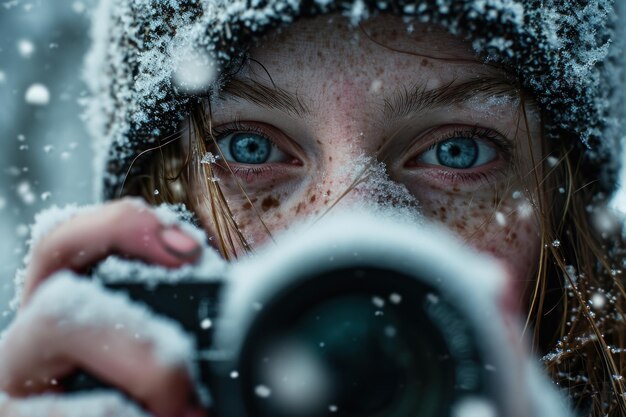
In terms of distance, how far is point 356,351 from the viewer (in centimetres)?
59

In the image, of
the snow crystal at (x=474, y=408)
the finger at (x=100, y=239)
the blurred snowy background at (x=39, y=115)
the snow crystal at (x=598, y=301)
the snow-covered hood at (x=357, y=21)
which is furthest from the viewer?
the blurred snowy background at (x=39, y=115)

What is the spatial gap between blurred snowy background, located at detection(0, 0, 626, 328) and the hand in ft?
3.91

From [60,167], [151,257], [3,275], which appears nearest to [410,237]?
[151,257]

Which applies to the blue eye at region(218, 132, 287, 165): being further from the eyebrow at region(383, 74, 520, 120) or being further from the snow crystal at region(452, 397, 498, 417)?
the snow crystal at region(452, 397, 498, 417)

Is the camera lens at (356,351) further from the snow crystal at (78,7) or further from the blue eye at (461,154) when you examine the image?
the snow crystal at (78,7)

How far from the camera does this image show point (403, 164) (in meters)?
0.84

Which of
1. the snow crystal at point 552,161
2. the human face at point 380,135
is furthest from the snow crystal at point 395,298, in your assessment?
the snow crystal at point 552,161

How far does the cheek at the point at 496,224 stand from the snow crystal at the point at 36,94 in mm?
1424

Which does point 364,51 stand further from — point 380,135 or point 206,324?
point 206,324

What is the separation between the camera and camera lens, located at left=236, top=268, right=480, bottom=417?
55cm

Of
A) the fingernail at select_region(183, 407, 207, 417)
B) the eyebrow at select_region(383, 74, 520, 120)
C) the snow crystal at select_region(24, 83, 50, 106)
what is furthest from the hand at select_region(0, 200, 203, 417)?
the snow crystal at select_region(24, 83, 50, 106)

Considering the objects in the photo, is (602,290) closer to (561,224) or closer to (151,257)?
(561,224)

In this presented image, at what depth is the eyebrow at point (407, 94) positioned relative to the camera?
2.59ft

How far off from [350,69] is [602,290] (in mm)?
A: 564
